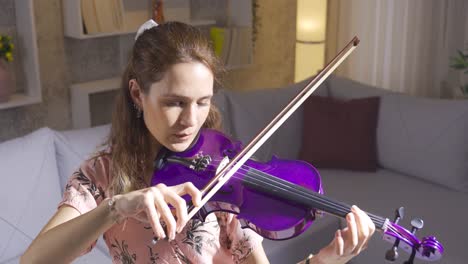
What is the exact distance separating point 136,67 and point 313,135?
Result: 1785 millimetres

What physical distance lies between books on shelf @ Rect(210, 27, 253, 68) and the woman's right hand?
103 inches

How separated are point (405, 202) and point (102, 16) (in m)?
1.75

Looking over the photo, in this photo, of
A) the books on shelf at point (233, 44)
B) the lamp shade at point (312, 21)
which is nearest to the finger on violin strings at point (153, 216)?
the books on shelf at point (233, 44)

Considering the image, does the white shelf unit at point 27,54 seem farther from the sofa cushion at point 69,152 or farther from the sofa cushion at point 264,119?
the sofa cushion at point 264,119

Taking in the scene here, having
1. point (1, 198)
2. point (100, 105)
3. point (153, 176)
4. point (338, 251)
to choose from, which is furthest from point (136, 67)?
point (100, 105)

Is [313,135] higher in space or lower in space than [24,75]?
lower

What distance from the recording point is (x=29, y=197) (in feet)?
→ 6.18

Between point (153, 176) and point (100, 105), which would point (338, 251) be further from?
point (100, 105)

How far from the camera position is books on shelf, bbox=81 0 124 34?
2824mm

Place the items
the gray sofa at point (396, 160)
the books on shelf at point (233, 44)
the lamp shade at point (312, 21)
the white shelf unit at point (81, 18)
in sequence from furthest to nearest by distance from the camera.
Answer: the lamp shade at point (312, 21), the books on shelf at point (233, 44), the white shelf unit at point (81, 18), the gray sofa at point (396, 160)

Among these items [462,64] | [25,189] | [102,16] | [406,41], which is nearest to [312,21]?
[406,41]

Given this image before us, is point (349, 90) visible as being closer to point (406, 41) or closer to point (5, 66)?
point (406, 41)

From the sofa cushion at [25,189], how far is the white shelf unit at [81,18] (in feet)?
3.12

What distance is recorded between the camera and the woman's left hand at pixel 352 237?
917mm
